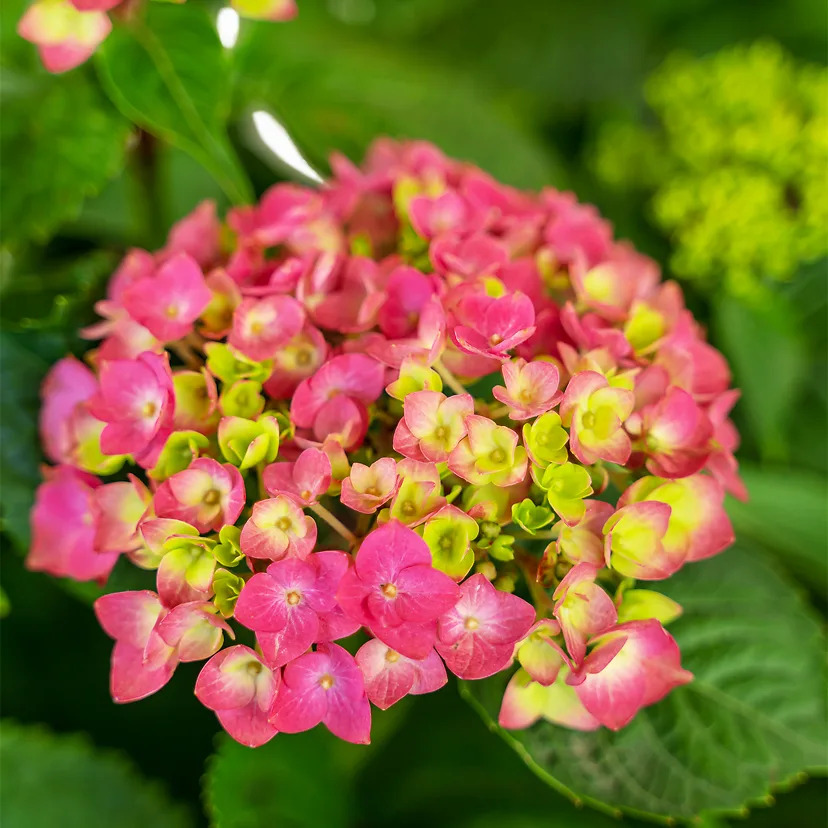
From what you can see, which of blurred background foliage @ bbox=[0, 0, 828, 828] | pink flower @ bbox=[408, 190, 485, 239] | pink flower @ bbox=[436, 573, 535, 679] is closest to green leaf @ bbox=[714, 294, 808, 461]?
blurred background foliage @ bbox=[0, 0, 828, 828]

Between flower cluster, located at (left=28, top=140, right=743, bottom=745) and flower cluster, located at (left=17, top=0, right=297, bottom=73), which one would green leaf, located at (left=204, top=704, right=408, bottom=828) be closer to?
flower cluster, located at (left=28, top=140, right=743, bottom=745)

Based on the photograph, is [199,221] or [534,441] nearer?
[534,441]

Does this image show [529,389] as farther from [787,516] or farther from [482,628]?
[787,516]

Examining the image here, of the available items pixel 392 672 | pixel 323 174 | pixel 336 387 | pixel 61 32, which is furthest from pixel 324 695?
pixel 323 174

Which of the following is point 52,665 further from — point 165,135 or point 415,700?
point 165,135

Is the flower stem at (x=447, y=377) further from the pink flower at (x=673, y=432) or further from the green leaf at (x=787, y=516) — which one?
the green leaf at (x=787, y=516)

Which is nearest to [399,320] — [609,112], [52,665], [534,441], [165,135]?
[534,441]
